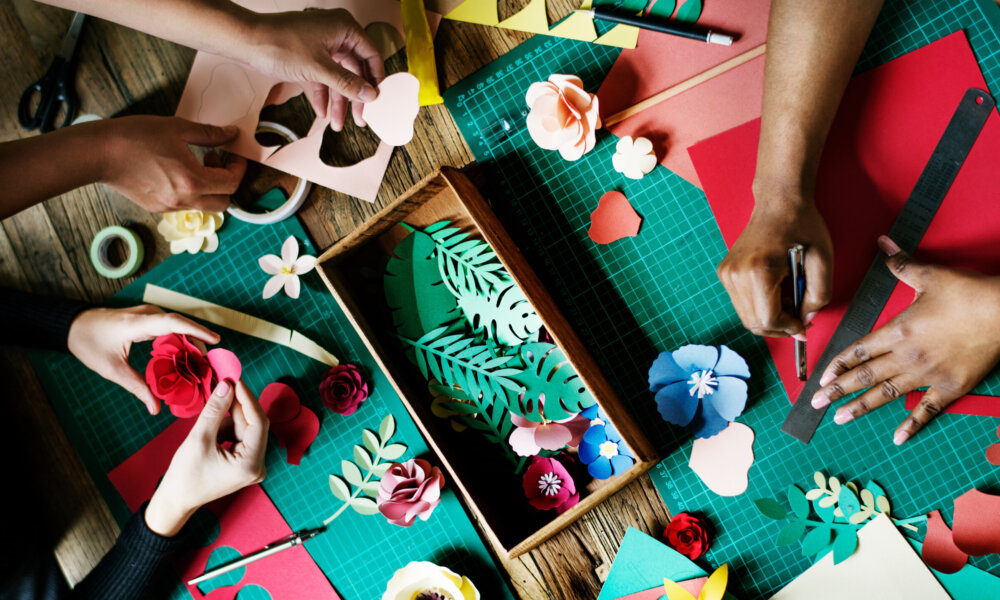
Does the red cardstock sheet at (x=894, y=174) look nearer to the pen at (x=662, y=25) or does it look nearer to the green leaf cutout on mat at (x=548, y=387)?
the pen at (x=662, y=25)

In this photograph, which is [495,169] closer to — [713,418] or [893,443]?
[713,418]

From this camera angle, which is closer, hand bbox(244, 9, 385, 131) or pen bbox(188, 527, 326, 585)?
hand bbox(244, 9, 385, 131)

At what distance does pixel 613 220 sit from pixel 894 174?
1.38 feet

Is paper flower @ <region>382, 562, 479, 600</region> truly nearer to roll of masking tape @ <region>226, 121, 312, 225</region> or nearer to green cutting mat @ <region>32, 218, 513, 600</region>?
green cutting mat @ <region>32, 218, 513, 600</region>

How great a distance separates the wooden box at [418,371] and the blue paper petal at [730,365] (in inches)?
Answer: 6.4

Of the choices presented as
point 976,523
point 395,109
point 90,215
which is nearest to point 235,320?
point 90,215

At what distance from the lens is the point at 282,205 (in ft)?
3.62

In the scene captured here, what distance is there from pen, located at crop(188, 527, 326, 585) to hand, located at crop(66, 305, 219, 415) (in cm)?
31

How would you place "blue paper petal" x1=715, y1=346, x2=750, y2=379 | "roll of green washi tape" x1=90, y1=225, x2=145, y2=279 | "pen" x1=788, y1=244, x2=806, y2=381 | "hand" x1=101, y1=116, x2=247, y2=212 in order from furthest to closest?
"roll of green washi tape" x1=90, y1=225, x2=145, y2=279
"hand" x1=101, y1=116, x2=247, y2=212
"blue paper petal" x1=715, y1=346, x2=750, y2=379
"pen" x1=788, y1=244, x2=806, y2=381

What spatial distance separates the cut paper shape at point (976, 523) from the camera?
A: 2.91 feet

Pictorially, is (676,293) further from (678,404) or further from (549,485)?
(549,485)

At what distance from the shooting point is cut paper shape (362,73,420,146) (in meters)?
1.01

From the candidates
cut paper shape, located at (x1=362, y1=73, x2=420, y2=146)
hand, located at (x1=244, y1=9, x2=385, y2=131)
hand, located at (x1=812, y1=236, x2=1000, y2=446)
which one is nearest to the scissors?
hand, located at (x1=244, y1=9, x2=385, y2=131)

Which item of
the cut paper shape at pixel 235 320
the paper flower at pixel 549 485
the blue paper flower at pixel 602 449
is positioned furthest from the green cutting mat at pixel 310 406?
the blue paper flower at pixel 602 449
